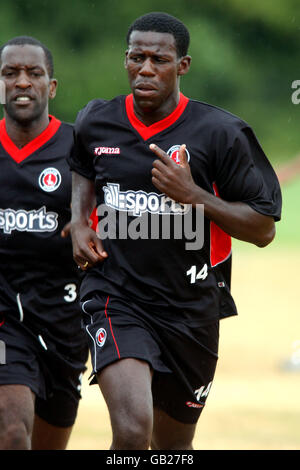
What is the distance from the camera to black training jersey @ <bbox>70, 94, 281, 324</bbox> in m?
5.19

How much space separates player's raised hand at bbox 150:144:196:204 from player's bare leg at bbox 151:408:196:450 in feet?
4.09

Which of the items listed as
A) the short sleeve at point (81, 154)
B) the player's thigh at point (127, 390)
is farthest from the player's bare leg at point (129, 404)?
the short sleeve at point (81, 154)

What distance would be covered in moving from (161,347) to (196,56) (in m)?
A: 19.0

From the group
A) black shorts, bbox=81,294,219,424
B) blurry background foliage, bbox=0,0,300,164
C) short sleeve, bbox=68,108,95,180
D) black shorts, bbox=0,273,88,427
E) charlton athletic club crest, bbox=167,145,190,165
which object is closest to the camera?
black shorts, bbox=81,294,219,424

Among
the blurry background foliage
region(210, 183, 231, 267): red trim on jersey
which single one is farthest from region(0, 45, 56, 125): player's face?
the blurry background foliage

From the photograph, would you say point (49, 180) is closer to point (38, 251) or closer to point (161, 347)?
point (38, 251)

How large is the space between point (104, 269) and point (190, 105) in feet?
3.14

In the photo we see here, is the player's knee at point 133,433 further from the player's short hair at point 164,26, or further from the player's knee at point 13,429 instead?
the player's short hair at point 164,26

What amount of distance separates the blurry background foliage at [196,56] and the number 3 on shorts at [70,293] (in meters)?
17.4

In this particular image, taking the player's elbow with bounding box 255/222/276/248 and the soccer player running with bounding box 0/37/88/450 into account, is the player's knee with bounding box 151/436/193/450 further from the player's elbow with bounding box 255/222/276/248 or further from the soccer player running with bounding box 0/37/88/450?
the player's elbow with bounding box 255/222/276/248

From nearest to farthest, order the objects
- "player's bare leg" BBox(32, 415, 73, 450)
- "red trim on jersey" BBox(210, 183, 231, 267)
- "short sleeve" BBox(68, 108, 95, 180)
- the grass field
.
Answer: "red trim on jersey" BBox(210, 183, 231, 267)
"short sleeve" BBox(68, 108, 95, 180)
"player's bare leg" BBox(32, 415, 73, 450)
the grass field

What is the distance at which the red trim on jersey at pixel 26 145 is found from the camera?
593cm

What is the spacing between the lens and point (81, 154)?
5578 mm

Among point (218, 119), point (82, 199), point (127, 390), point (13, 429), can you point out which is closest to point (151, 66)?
point (218, 119)
